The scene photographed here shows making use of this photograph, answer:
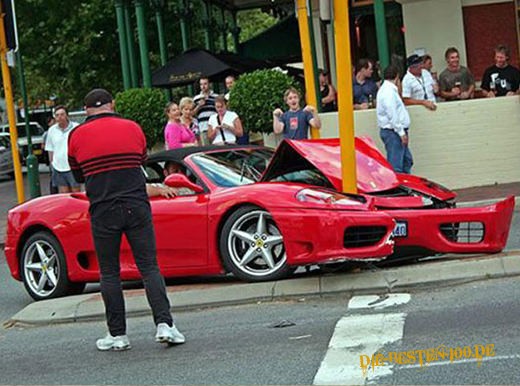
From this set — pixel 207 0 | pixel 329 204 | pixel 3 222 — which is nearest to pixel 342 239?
pixel 329 204

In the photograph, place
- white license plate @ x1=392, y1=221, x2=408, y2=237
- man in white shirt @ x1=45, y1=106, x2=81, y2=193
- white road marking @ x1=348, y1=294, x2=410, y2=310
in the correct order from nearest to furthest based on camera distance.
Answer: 1. white road marking @ x1=348, y1=294, x2=410, y2=310
2. white license plate @ x1=392, y1=221, x2=408, y2=237
3. man in white shirt @ x1=45, y1=106, x2=81, y2=193

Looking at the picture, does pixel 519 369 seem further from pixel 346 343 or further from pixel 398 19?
pixel 398 19

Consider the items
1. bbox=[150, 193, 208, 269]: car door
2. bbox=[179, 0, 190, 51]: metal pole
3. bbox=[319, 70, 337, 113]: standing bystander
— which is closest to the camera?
bbox=[150, 193, 208, 269]: car door

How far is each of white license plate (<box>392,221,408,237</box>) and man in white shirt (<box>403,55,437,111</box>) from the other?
23.7 ft

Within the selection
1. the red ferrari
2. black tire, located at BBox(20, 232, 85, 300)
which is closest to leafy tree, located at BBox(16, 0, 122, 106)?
black tire, located at BBox(20, 232, 85, 300)

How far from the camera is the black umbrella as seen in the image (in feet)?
70.8

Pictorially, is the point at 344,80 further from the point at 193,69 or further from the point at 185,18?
the point at 185,18

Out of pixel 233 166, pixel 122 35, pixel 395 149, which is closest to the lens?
pixel 233 166

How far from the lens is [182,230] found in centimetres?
989

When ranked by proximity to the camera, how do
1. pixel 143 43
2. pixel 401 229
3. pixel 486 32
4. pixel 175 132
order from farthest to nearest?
1. pixel 486 32
2. pixel 143 43
3. pixel 175 132
4. pixel 401 229

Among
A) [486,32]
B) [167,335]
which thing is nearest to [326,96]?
[486,32]

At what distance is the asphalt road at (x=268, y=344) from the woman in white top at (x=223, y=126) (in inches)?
255

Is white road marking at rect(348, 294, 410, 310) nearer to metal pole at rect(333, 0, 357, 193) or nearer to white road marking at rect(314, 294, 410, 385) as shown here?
white road marking at rect(314, 294, 410, 385)

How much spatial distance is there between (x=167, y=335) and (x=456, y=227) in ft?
9.48
